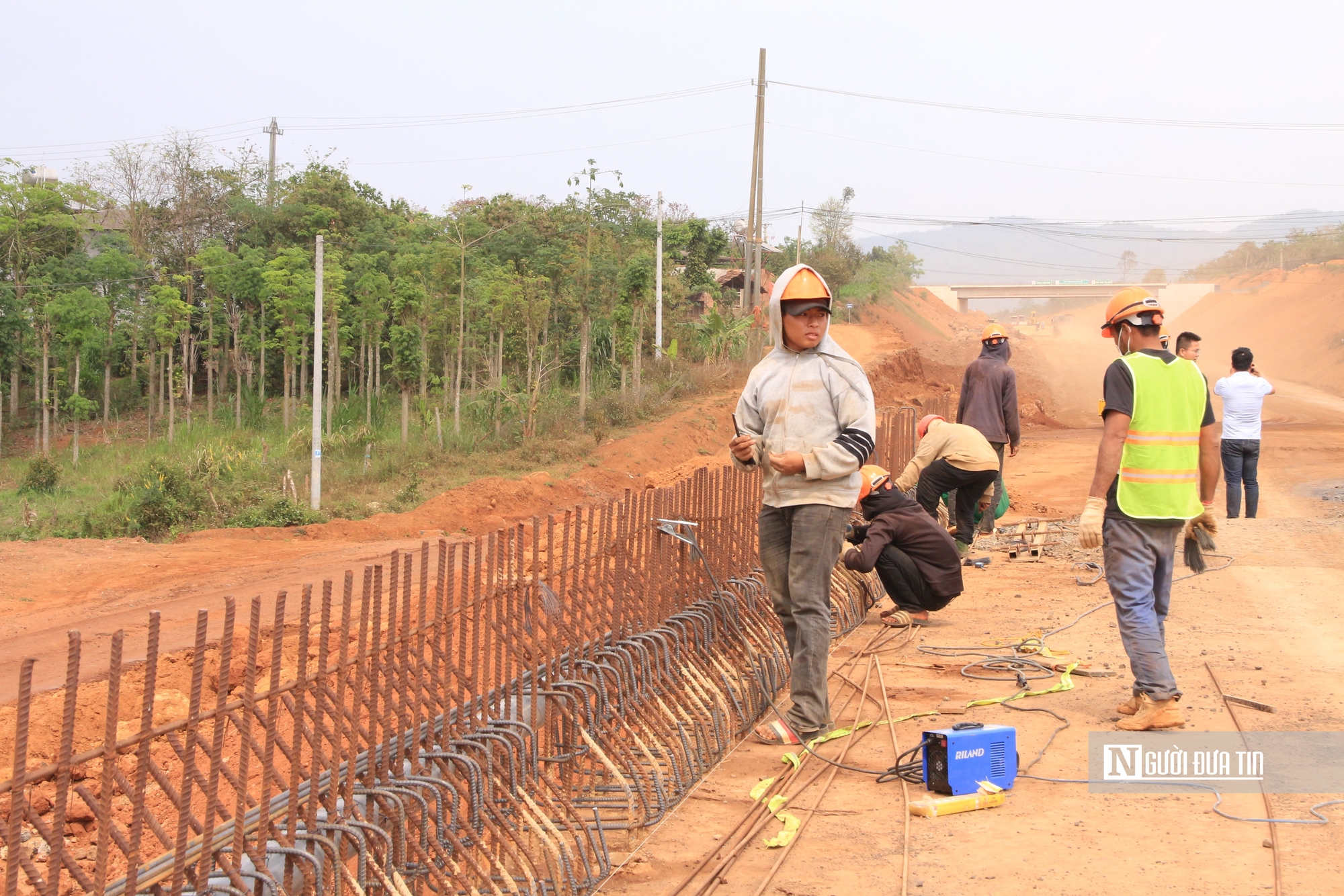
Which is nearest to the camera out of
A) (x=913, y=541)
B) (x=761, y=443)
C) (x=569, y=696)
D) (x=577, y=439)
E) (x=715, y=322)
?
(x=569, y=696)

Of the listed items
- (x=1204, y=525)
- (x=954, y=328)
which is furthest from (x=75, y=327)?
(x=954, y=328)

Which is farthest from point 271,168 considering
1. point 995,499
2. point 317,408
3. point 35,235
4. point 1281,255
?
point 1281,255

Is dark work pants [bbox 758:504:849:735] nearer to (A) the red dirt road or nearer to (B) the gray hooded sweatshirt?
(B) the gray hooded sweatshirt

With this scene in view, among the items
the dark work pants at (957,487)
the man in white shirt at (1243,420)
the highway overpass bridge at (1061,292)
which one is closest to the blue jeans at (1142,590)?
the dark work pants at (957,487)

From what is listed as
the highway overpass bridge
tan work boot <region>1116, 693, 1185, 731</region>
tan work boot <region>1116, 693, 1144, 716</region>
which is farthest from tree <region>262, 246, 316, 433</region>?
the highway overpass bridge

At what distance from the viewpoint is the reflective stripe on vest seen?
5164mm

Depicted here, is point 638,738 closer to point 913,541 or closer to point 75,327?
point 913,541

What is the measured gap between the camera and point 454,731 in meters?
4.09

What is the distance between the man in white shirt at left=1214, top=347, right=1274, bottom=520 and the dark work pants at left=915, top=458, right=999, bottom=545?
3.76 m

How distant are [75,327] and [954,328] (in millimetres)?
53368

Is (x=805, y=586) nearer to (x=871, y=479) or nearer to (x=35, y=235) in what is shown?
(x=871, y=479)

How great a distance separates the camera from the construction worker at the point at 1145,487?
5.09 meters

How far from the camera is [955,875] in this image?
379 centimetres

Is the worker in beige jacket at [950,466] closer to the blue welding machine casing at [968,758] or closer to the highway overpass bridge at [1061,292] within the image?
the blue welding machine casing at [968,758]
